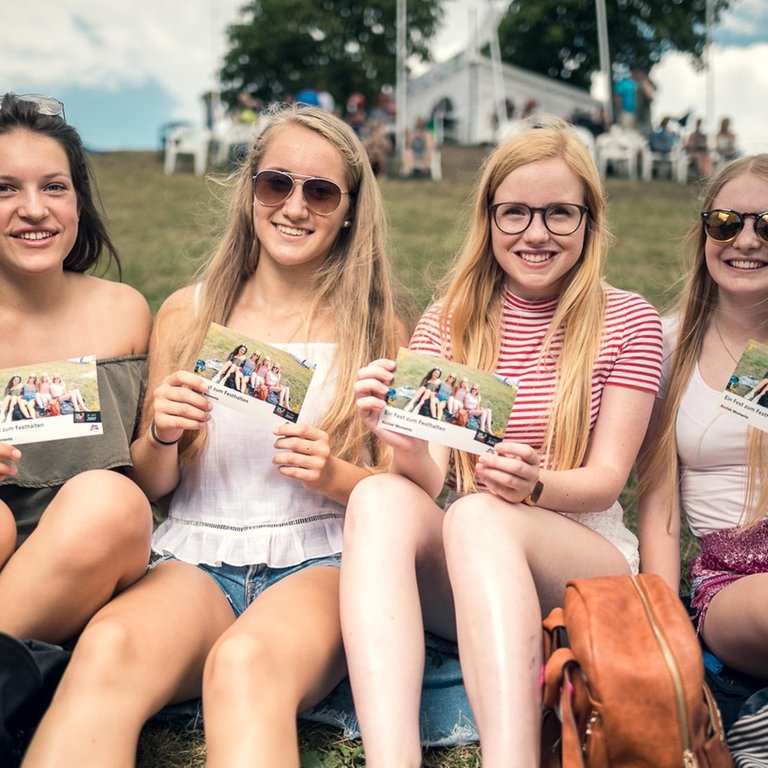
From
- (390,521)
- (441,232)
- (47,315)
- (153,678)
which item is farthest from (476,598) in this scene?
(441,232)

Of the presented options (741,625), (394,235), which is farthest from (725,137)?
(741,625)

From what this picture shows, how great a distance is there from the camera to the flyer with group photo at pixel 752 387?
2.38m

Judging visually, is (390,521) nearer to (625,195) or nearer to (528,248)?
(528,248)

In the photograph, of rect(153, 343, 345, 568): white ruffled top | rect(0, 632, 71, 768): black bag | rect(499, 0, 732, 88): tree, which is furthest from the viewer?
rect(499, 0, 732, 88): tree

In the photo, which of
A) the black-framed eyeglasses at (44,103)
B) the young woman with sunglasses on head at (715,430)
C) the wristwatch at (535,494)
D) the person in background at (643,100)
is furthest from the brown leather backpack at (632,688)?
the person in background at (643,100)

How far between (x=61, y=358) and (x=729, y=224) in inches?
79.9

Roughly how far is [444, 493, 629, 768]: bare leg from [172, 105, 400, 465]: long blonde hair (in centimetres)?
66

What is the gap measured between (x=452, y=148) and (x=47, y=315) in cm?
2307

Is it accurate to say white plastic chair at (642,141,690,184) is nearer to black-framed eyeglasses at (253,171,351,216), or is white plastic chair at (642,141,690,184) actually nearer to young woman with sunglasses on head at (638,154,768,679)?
young woman with sunglasses on head at (638,154,768,679)

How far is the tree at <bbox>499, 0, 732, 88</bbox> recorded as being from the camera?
129 feet

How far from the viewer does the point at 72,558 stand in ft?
7.07

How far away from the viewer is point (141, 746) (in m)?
2.29

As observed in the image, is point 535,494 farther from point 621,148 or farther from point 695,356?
point 621,148

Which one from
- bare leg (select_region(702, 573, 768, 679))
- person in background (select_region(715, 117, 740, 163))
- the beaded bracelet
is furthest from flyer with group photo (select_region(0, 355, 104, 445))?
person in background (select_region(715, 117, 740, 163))
